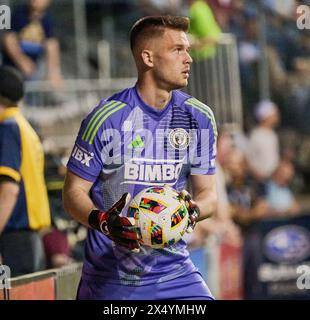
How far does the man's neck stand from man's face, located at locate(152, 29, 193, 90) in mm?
39

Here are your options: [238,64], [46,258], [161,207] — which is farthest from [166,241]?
[238,64]

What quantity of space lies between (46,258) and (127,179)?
2.58m

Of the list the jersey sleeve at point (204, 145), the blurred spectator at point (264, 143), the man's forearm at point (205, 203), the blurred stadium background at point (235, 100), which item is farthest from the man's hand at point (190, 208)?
the blurred spectator at point (264, 143)

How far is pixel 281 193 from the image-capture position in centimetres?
1304

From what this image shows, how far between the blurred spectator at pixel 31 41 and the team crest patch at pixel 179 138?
3.35 metres

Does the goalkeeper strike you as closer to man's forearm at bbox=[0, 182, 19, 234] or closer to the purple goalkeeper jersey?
the purple goalkeeper jersey

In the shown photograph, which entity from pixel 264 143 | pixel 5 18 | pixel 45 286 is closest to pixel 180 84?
pixel 45 286

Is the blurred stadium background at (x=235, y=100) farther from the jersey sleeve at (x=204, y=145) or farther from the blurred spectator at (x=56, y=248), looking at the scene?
the jersey sleeve at (x=204, y=145)

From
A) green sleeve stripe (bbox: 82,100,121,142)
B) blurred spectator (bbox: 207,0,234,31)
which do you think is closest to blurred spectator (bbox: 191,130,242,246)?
blurred spectator (bbox: 207,0,234,31)

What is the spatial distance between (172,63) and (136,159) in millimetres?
599

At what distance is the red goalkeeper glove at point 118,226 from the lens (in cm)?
617

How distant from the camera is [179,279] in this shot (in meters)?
6.58
